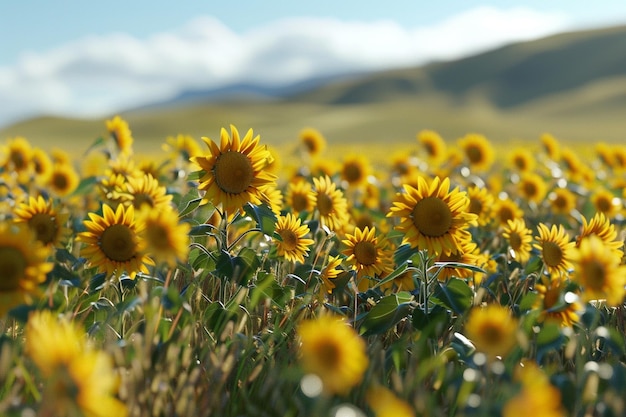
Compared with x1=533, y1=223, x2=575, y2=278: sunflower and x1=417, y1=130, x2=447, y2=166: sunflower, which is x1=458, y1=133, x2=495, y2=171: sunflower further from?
x1=533, y1=223, x2=575, y2=278: sunflower

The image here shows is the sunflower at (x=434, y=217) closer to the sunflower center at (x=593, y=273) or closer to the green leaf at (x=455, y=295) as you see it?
the green leaf at (x=455, y=295)

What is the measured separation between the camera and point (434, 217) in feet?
7.77

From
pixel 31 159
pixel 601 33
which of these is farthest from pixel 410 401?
pixel 601 33

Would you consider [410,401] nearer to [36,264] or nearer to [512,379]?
[512,379]

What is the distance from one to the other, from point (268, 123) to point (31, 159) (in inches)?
1991

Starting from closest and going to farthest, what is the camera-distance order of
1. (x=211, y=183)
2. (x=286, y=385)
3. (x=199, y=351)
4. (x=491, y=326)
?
1. (x=491, y=326)
2. (x=286, y=385)
3. (x=199, y=351)
4. (x=211, y=183)

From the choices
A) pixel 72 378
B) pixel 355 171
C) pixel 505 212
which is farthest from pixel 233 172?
pixel 355 171

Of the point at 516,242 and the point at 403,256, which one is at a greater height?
the point at 403,256

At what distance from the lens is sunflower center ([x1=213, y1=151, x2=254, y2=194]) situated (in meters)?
2.33

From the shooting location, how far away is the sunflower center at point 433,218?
7.78ft

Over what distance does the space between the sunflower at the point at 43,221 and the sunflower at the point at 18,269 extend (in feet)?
2.97

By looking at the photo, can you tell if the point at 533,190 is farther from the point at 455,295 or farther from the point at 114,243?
the point at 114,243

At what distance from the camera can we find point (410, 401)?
181 cm

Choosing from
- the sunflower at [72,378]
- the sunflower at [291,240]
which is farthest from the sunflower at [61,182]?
the sunflower at [72,378]
